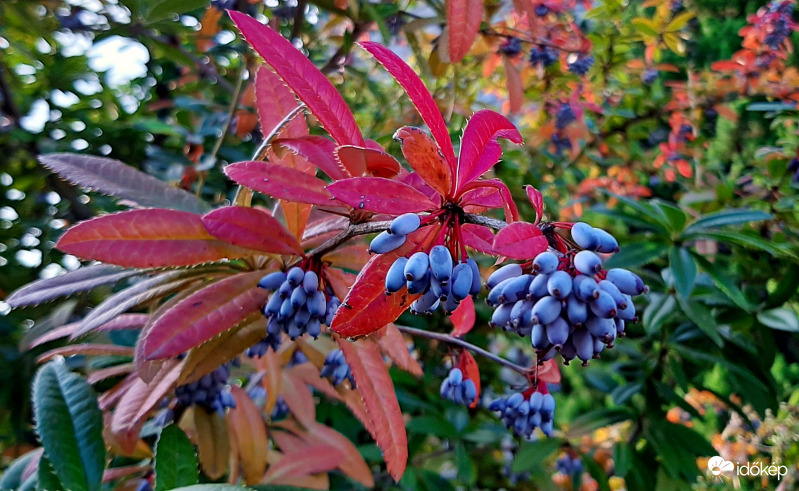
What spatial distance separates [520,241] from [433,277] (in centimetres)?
9

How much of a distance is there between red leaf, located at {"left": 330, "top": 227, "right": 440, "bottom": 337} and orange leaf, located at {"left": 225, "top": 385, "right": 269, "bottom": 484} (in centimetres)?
61

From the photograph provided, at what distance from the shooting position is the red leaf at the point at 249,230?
0.62 metres

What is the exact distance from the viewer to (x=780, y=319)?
126 cm

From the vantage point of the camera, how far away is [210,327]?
647 mm

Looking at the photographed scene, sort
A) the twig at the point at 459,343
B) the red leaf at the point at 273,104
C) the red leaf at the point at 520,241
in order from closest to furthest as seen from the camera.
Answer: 1. the red leaf at the point at 520,241
2. the red leaf at the point at 273,104
3. the twig at the point at 459,343

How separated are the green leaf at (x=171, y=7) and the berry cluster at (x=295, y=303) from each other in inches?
26.0

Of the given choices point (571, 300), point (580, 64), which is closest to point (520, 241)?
point (571, 300)

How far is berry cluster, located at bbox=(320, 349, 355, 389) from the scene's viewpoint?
0.92 meters

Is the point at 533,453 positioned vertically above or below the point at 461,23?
below

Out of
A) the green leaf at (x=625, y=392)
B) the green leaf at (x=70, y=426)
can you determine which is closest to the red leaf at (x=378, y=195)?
the green leaf at (x=70, y=426)

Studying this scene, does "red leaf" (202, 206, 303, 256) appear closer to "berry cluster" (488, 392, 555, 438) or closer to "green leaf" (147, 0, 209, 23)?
"berry cluster" (488, 392, 555, 438)

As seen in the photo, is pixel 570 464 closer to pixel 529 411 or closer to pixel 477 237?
pixel 529 411

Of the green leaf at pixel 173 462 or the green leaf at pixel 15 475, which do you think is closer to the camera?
the green leaf at pixel 173 462

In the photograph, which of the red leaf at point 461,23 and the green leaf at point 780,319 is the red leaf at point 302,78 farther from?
the green leaf at point 780,319
